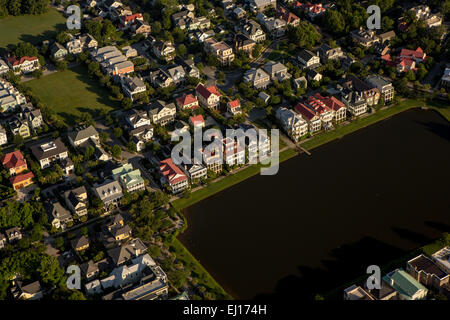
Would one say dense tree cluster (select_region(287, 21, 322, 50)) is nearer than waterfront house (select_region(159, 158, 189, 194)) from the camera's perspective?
No

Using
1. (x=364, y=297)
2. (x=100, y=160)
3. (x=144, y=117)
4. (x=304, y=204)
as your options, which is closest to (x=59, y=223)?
(x=100, y=160)

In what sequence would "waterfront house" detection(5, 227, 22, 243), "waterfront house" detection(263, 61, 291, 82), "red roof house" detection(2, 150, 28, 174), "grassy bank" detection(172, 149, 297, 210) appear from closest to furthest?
"waterfront house" detection(5, 227, 22, 243)
"grassy bank" detection(172, 149, 297, 210)
"red roof house" detection(2, 150, 28, 174)
"waterfront house" detection(263, 61, 291, 82)

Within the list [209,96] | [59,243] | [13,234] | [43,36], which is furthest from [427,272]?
[43,36]

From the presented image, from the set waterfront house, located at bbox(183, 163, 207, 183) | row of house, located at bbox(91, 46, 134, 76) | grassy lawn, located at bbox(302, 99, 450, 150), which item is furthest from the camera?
row of house, located at bbox(91, 46, 134, 76)

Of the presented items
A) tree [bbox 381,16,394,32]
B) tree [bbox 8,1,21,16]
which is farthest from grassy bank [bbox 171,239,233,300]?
tree [bbox 8,1,21,16]

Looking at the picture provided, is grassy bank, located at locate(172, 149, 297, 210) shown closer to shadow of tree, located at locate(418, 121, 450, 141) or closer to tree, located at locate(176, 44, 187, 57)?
shadow of tree, located at locate(418, 121, 450, 141)

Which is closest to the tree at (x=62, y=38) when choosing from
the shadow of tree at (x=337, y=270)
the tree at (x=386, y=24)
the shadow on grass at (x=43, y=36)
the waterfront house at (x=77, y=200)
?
the shadow on grass at (x=43, y=36)

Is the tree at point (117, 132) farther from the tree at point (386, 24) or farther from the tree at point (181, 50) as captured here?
the tree at point (386, 24)

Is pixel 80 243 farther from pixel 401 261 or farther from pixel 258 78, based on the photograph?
pixel 258 78
